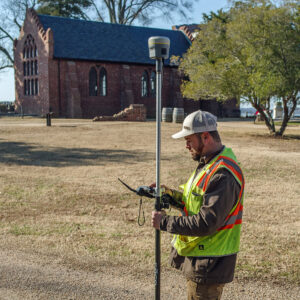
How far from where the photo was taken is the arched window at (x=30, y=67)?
41469 mm

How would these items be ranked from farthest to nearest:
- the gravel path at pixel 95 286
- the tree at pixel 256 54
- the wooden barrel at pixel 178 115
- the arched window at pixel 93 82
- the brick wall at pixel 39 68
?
the arched window at pixel 93 82 → the brick wall at pixel 39 68 → the wooden barrel at pixel 178 115 → the tree at pixel 256 54 → the gravel path at pixel 95 286

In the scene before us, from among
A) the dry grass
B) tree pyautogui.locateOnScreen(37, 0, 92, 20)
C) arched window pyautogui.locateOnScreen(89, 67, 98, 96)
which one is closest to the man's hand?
the dry grass

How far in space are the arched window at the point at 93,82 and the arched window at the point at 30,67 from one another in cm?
533

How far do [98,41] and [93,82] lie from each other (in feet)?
14.1

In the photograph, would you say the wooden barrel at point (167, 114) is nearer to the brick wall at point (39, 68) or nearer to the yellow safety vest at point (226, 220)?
the brick wall at point (39, 68)

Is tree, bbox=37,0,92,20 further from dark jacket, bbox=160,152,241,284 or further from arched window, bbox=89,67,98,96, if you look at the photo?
dark jacket, bbox=160,152,241,284

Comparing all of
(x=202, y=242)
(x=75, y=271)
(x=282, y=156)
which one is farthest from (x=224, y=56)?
(x=202, y=242)

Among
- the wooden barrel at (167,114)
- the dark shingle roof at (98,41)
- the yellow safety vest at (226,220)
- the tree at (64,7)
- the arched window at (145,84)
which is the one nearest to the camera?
the yellow safety vest at (226,220)

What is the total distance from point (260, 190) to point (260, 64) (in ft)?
37.2

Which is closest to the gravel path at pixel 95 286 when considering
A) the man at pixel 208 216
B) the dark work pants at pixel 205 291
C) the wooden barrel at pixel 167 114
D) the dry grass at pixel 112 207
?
the dry grass at pixel 112 207

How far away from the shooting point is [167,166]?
11.5 metres

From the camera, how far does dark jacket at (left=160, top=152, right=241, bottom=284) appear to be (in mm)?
2527

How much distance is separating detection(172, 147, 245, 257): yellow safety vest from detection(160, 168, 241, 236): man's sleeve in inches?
1.9

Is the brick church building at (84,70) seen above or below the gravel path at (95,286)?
above
